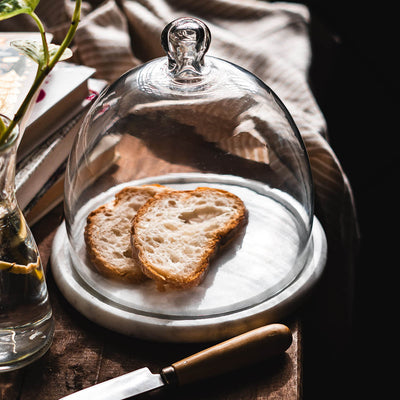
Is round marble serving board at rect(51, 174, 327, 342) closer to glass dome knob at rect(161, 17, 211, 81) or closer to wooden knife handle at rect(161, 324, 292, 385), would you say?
wooden knife handle at rect(161, 324, 292, 385)

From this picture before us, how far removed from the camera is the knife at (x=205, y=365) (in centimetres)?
54

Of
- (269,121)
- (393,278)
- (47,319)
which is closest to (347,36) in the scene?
(393,278)

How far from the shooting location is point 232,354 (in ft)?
1.85

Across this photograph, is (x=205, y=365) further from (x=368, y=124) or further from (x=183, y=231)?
(x=368, y=124)

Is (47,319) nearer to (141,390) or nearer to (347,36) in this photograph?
(141,390)

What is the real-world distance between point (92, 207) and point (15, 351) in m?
0.25

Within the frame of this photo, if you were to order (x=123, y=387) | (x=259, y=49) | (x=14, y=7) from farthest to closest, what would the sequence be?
(x=259, y=49)
(x=123, y=387)
(x=14, y=7)

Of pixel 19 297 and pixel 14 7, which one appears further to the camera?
pixel 19 297

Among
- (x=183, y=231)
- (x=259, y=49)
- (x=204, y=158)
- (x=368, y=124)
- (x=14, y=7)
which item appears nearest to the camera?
(x=14, y=7)

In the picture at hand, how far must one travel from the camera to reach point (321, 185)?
948 millimetres

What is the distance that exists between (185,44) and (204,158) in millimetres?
208

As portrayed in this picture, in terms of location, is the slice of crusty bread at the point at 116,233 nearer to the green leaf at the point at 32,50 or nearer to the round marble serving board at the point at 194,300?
the round marble serving board at the point at 194,300

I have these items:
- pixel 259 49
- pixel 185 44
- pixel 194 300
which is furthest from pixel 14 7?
pixel 259 49

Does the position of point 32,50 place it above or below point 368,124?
above
